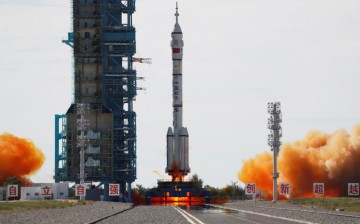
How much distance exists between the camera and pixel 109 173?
12744cm

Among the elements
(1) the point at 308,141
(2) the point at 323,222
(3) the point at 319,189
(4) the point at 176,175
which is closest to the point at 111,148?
(4) the point at 176,175

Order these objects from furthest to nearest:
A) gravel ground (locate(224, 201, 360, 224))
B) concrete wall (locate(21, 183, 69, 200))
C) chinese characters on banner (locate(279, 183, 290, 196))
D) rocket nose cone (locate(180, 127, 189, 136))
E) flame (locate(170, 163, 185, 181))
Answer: concrete wall (locate(21, 183, 69, 200)) < flame (locate(170, 163, 185, 181)) < rocket nose cone (locate(180, 127, 189, 136)) < chinese characters on banner (locate(279, 183, 290, 196)) < gravel ground (locate(224, 201, 360, 224))

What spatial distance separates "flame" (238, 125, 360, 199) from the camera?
123500 mm

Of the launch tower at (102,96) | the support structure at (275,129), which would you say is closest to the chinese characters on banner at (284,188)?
the support structure at (275,129)

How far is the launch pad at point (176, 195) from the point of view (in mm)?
116250

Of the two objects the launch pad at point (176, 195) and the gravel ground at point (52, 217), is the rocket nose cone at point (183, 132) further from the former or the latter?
the gravel ground at point (52, 217)

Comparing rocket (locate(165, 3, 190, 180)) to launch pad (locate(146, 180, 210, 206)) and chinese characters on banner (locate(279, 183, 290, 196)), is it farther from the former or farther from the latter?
chinese characters on banner (locate(279, 183, 290, 196))

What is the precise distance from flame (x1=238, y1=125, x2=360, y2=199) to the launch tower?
20.1 meters

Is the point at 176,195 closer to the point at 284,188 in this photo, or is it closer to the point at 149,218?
the point at 284,188

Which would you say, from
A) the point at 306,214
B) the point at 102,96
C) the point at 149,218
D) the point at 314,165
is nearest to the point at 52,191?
the point at 102,96

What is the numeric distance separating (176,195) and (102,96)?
21.6m

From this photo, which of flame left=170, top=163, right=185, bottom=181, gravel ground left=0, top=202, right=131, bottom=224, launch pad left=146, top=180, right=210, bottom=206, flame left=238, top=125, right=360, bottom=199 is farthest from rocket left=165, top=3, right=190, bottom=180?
gravel ground left=0, top=202, right=131, bottom=224

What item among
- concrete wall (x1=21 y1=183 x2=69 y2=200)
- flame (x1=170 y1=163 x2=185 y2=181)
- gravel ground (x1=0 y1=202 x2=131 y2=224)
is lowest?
gravel ground (x1=0 y1=202 x2=131 y2=224)

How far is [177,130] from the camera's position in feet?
388
